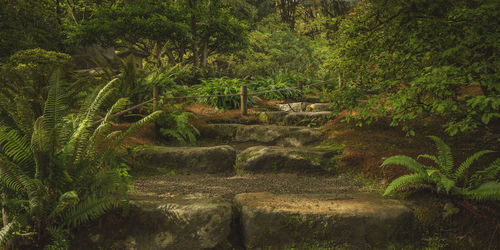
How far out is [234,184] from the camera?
362 centimetres

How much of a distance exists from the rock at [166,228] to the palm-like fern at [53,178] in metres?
0.18

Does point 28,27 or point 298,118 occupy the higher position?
point 28,27

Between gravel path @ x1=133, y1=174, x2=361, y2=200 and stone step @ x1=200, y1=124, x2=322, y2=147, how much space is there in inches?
51.3

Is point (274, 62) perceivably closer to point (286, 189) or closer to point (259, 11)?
point (259, 11)

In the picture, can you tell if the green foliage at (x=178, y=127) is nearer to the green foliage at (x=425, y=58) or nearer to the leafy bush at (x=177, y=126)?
the leafy bush at (x=177, y=126)

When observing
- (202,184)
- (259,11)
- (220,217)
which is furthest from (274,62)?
(220,217)

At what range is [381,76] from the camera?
3.64 meters

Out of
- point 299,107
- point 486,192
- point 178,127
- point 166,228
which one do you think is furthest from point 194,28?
point 486,192

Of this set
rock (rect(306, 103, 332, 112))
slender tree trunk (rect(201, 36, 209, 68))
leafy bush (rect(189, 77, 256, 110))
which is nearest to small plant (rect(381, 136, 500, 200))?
rock (rect(306, 103, 332, 112))

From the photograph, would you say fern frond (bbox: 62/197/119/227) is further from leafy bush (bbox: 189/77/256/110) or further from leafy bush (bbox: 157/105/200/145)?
leafy bush (bbox: 189/77/256/110)

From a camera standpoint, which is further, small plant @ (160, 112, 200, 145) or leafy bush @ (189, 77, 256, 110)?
leafy bush @ (189, 77, 256, 110)

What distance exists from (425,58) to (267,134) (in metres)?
2.90

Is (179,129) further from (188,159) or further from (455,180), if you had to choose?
(455,180)

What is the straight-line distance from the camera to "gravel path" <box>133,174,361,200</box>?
3264mm
